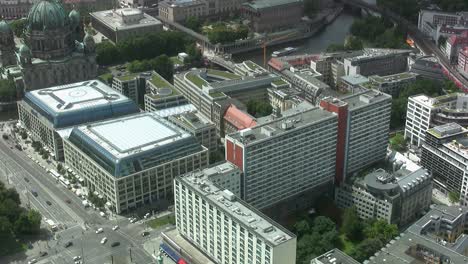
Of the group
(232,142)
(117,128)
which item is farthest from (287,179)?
(117,128)

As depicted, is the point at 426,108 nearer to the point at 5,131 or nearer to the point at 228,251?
the point at 228,251

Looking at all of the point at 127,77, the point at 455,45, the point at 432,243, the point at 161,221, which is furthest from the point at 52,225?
the point at 455,45

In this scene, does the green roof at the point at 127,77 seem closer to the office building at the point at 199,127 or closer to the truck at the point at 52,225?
the office building at the point at 199,127

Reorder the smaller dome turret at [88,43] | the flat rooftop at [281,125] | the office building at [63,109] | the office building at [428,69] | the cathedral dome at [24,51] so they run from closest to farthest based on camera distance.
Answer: the flat rooftop at [281,125] → the office building at [63,109] → the cathedral dome at [24,51] → the smaller dome turret at [88,43] → the office building at [428,69]

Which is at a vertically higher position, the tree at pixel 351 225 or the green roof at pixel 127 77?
the green roof at pixel 127 77

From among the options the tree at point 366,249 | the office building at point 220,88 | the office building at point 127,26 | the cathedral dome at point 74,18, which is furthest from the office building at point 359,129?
the office building at point 127,26

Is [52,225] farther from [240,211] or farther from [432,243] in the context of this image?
[432,243]

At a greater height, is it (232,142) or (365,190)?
(232,142)
